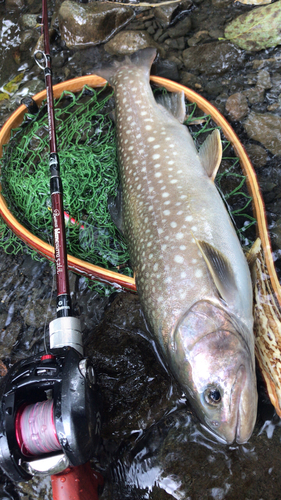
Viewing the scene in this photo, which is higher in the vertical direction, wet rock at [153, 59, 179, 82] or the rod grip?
wet rock at [153, 59, 179, 82]

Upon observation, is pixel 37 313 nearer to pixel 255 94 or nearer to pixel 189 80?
pixel 189 80

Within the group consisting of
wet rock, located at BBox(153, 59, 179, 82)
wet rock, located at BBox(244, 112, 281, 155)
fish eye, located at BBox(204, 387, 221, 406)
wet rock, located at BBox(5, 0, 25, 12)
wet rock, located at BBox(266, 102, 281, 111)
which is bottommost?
fish eye, located at BBox(204, 387, 221, 406)

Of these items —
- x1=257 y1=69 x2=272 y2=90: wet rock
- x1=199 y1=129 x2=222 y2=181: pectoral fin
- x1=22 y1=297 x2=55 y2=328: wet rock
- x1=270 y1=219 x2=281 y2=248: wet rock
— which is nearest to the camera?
x1=199 y1=129 x2=222 y2=181: pectoral fin

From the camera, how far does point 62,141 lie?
3.58 metres

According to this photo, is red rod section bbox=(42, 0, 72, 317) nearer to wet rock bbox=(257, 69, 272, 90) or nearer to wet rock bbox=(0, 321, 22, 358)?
wet rock bbox=(0, 321, 22, 358)

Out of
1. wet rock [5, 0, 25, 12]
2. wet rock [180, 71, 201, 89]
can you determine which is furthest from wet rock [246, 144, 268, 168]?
wet rock [5, 0, 25, 12]

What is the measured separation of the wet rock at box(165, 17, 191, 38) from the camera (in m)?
4.14

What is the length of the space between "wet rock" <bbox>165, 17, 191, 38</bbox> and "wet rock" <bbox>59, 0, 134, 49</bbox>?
26.9 inches

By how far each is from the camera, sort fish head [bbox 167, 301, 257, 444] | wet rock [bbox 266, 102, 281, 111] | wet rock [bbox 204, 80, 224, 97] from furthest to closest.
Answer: wet rock [bbox 204, 80, 224, 97], wet rock [bbox 266, 102, 281, 111], fish head [bbox 167, 301, 257, 444]

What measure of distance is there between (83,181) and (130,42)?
211 centimetres

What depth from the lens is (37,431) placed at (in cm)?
174

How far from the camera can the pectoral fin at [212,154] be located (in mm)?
2568

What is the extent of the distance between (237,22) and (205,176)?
2527 millimetres

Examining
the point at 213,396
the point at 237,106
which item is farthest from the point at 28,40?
the point at 213,396
